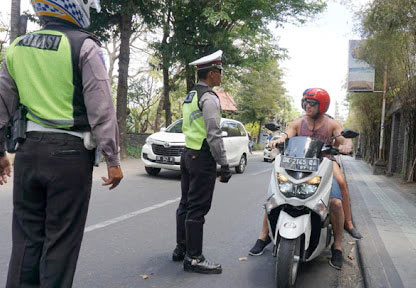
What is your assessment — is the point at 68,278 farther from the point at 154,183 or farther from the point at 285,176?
the point at 154,183

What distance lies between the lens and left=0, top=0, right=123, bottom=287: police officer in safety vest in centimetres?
213

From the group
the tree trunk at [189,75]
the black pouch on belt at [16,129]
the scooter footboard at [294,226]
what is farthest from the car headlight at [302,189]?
the tree trunk at [189,75]

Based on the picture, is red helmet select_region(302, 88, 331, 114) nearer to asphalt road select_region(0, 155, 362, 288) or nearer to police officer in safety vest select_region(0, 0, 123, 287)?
asphalt road select_region(0, 155, 362, 288)

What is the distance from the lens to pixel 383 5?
9898 millimetres

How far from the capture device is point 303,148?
3500 millimetres

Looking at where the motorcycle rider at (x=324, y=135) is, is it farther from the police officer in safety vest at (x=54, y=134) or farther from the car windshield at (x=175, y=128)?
the car windshield at (x=175, y=128)

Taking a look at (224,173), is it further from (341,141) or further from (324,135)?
(341,141)

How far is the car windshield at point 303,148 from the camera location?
3.46m

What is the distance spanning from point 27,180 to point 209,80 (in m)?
2.05

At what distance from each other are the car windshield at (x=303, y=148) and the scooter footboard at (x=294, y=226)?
0.53 metres

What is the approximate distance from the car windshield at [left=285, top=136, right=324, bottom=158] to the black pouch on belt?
2.20 metres

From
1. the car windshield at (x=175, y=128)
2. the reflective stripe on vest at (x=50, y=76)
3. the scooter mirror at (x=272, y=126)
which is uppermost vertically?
the reflective stripe on vest at (x=50, y=76)

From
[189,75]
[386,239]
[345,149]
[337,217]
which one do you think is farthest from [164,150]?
[189,75]

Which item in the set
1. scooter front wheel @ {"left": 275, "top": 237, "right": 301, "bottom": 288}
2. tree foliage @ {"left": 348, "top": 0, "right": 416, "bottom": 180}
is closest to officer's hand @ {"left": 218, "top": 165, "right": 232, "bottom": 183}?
scooter front wheel @ {"left": 275, "top": 237, "right": 301, "bottom": 288}
